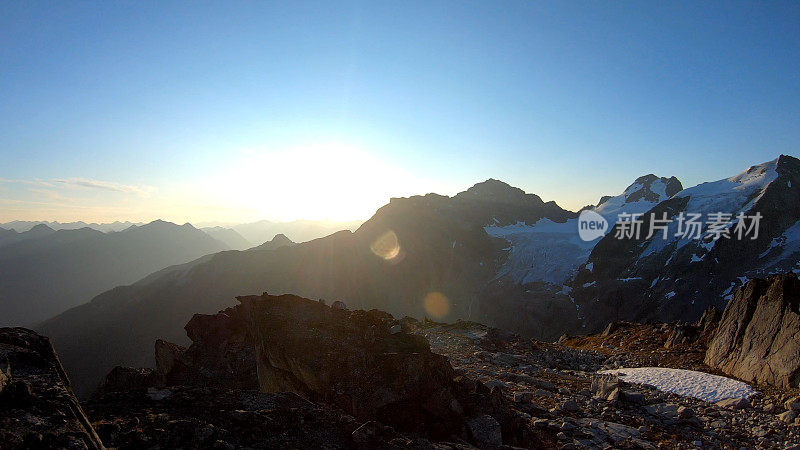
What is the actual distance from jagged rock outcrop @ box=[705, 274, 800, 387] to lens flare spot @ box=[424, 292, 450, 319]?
4382 inches

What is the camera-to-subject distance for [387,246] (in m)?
164

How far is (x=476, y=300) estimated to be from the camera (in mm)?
137875

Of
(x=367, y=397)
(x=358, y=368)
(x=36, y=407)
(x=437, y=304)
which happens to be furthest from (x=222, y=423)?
(x=437, y=304)

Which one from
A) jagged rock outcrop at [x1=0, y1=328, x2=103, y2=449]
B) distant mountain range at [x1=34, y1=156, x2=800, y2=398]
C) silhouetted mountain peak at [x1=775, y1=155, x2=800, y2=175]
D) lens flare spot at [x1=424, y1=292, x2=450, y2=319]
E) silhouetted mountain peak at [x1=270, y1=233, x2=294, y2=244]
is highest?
silhouetted mountain peak at [x1=775, y1=155, x2=800, y2=175]

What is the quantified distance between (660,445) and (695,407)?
6.26 meters

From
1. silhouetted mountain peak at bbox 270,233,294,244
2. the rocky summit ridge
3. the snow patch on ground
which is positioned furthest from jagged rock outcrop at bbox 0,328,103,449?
silhouetted mountain peak at bbox 270,233,294,244

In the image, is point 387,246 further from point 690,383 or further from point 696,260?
point 690,383

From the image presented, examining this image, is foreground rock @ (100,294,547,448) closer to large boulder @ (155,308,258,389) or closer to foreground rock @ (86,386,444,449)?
foreground rock @ (86,386,444,449)

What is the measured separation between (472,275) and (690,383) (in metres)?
139

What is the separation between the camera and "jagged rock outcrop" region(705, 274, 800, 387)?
19578 millimetres

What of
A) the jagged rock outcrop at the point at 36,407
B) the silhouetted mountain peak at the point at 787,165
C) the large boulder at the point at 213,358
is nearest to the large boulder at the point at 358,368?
the large boulder at the point at 213,358

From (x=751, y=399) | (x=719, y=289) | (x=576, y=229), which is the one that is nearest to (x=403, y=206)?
(x=576, y=229)

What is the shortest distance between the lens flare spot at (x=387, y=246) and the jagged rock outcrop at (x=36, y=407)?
151 metres

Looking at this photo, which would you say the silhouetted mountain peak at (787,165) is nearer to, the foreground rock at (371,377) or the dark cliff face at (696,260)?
the dark cliff face at (696,260)
